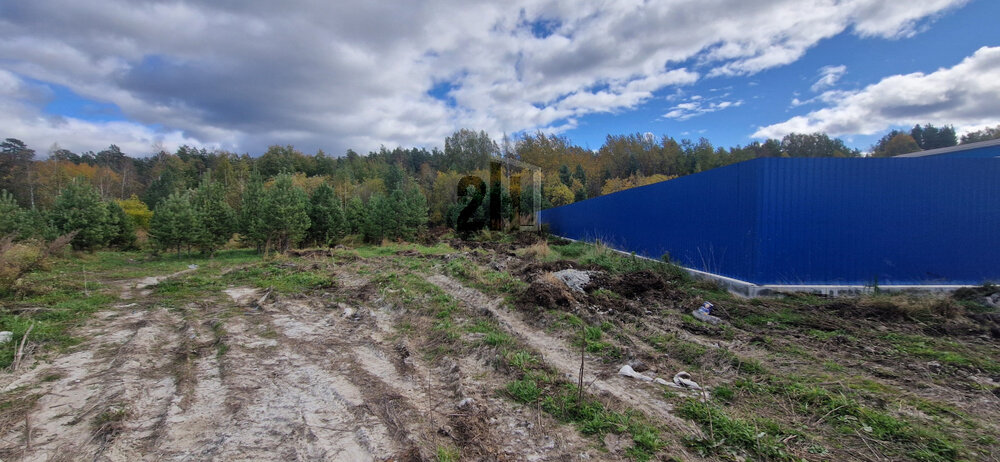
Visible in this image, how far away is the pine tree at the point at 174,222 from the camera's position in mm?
15508

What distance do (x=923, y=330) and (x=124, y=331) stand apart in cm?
1096

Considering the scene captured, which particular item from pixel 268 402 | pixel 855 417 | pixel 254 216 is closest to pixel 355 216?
pixel 254 216

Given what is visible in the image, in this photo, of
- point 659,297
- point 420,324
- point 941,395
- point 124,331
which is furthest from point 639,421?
point 124,331

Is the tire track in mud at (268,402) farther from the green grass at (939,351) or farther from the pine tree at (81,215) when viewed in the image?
the pine tree at (81,215)

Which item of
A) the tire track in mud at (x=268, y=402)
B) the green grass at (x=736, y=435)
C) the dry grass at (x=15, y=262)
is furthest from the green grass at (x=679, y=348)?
the dry grass at (x=15, y=262)

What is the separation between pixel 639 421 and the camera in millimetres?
2773

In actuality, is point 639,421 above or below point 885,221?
below

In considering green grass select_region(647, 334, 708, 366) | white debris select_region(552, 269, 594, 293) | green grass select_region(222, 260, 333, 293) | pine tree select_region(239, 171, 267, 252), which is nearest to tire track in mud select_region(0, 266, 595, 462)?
green grass select_region(647, 334, 708, 366)

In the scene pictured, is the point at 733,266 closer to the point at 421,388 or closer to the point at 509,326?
the point at 509,326

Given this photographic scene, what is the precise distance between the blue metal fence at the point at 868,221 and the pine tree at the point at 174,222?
19736 millimetres

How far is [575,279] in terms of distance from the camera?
7.41m

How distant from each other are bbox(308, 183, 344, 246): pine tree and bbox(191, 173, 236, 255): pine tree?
3422 mm

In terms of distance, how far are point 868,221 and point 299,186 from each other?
69.4 ft

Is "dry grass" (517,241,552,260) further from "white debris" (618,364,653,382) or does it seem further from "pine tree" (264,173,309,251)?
"pine tree" (264,173,309,251)
